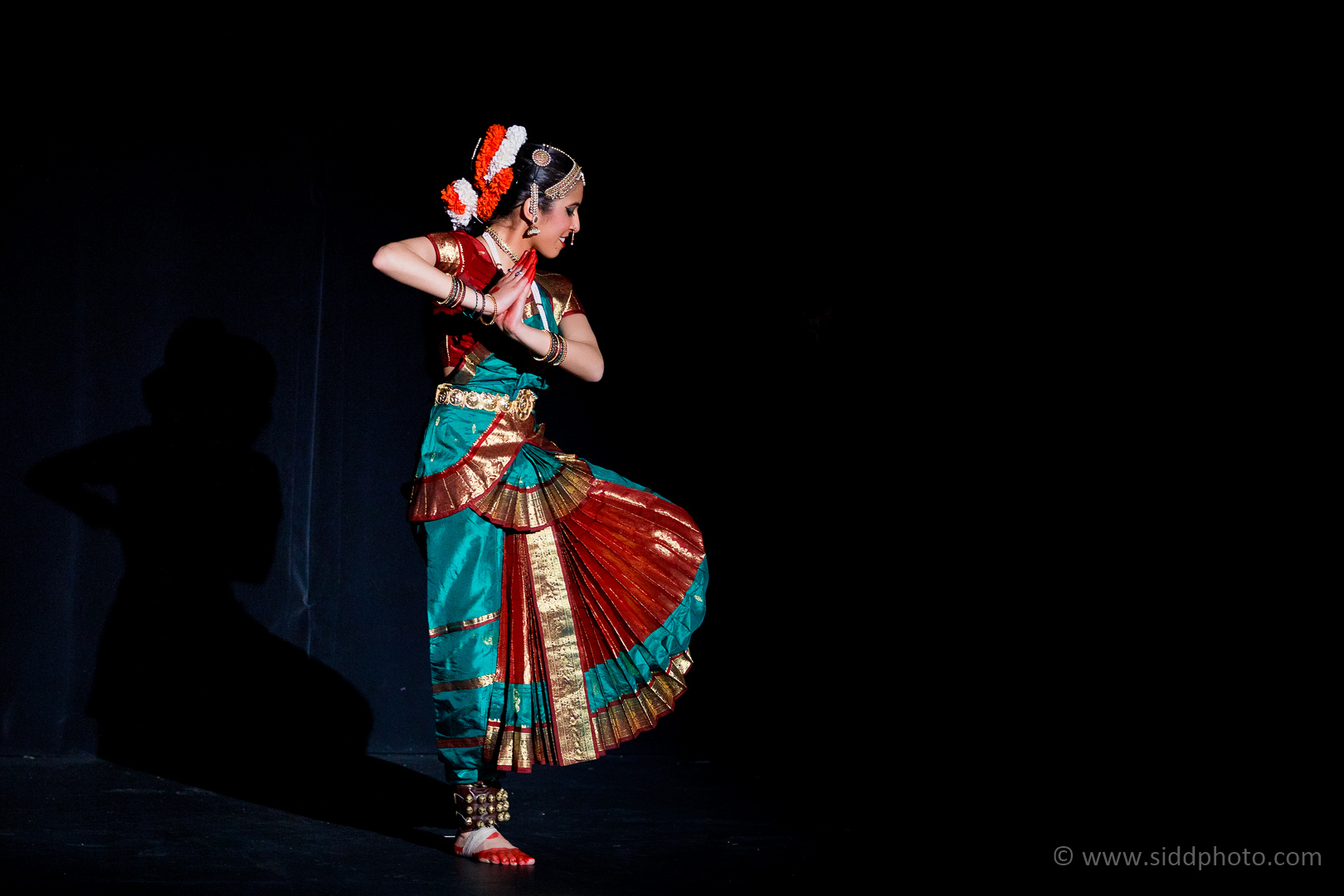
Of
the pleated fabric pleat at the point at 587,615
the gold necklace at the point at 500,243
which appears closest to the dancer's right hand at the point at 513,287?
the gold necklace at the point at 500,243

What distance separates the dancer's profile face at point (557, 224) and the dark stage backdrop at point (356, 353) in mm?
1128

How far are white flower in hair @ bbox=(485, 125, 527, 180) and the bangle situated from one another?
0.37 meters

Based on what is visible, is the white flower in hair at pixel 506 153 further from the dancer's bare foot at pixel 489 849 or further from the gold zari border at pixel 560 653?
the dancer's bare foot at pixel 489 849

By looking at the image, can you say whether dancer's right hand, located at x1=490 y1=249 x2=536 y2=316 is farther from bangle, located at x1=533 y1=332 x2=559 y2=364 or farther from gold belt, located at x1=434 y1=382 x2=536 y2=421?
gold belt, located at x1=434 y1=382 x2=536 y2=421

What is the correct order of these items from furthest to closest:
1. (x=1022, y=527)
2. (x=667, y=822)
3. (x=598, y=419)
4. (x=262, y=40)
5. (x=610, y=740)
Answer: (x=598, y=419) → (x=262, y=40) → (x=1022, y=527) → (x=667, y=822) → (x=610, y=740)

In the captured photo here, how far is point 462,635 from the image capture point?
238cm

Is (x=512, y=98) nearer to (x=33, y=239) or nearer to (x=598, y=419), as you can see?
(x=598, y=419)

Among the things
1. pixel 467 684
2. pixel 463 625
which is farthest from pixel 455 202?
pixel 467 684

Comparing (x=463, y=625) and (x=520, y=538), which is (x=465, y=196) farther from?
(x=463, y=625)

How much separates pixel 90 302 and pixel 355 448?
81 centimetres

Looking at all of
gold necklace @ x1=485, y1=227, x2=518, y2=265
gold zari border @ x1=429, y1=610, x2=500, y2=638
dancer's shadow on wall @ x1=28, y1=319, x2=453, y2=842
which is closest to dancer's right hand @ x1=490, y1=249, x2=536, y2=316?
gold necklace @ x1=485, y1=227, x2=518, y2=265

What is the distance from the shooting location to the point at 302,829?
2.54 m

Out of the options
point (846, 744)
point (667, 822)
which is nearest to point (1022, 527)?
point (846, 744)

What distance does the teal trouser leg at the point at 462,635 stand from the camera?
2.37 meters
